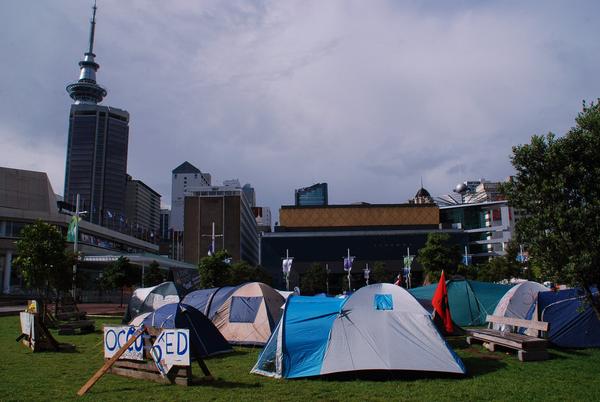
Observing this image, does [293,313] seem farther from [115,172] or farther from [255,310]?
[115,172]

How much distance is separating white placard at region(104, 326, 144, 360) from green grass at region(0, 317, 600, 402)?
519mm

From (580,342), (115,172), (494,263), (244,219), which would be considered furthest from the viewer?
(115,172)

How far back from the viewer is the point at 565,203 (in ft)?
34.9

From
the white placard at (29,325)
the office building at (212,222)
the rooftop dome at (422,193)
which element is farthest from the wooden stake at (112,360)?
the rooftop dome at (422,193)

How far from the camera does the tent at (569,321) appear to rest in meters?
14.6

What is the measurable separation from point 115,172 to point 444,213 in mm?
125554

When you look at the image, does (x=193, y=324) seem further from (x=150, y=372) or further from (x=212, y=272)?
(x=212, y=272)

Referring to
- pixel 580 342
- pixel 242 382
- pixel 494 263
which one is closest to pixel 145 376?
pixel 242 382

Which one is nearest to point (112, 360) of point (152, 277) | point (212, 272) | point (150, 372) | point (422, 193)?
point (150, 372)

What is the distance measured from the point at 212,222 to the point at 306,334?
117143mm

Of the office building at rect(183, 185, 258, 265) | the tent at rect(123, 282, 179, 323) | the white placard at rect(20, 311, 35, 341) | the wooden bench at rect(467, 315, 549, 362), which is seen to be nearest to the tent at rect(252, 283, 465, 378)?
the wooden bench at rect(467, 315, 549, 362)

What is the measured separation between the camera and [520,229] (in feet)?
37.6

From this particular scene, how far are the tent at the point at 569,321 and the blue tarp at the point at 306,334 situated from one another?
720cm

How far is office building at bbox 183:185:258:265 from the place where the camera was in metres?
125
